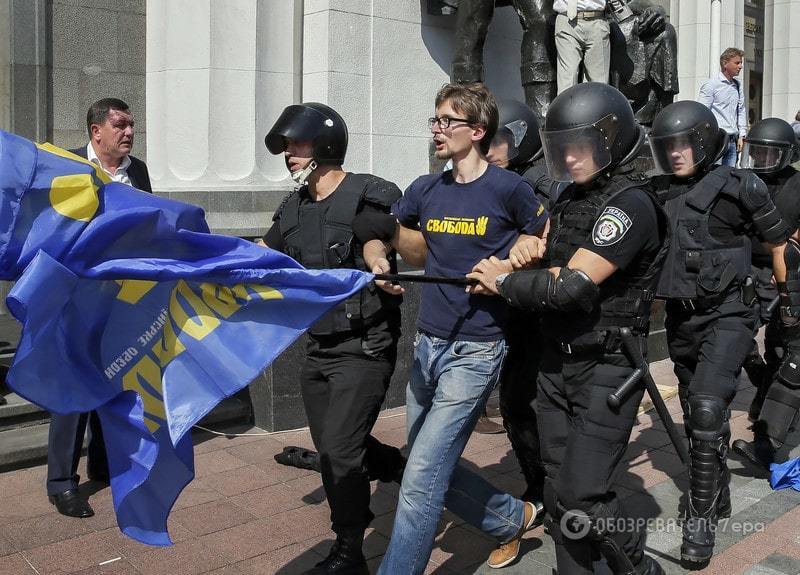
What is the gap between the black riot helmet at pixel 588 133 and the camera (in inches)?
141

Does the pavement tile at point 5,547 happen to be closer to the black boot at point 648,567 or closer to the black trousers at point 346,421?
the black trousers at point 346,421

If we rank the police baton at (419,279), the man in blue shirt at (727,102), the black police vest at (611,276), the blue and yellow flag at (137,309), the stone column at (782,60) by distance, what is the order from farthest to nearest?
1. the stone column at (782,60)
2. the man in blue shirt at (727,102)
3. the black police vest at (611,276)
4. the police baton at (419,279)
5. the blue and yellow flag at (137,309)

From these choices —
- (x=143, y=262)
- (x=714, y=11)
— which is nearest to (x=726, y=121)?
(x=714, y=11)

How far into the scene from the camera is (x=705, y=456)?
4.38 metres

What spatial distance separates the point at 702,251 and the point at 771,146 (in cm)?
172

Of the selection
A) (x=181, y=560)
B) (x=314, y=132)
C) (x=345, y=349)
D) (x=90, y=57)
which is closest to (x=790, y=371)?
(x=345, y=349)

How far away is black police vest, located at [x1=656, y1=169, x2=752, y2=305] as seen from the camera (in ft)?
15.0

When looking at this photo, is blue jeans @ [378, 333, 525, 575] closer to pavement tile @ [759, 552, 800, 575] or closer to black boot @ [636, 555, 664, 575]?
black boot @ [636, 555, 664, 575]

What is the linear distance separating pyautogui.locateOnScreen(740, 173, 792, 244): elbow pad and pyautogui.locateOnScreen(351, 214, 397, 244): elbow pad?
6.40 feet

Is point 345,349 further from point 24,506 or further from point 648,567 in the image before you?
point 24,506

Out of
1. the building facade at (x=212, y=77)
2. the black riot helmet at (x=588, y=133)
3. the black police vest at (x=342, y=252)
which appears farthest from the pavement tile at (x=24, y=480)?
the black riot helmet at (x=588, y=133)

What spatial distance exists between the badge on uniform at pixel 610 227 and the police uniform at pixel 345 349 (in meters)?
0.96

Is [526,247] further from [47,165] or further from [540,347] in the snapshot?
[47,165]

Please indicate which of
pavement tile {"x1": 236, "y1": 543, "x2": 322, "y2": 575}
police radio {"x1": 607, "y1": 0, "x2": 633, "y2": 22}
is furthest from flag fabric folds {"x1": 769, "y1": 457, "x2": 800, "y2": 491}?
police radio {"x1": 607, "y1": 0, "x2": 633, "y2": 22}
